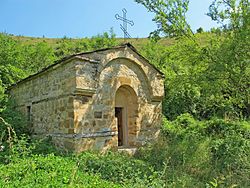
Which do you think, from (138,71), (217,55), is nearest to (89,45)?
(138,71)

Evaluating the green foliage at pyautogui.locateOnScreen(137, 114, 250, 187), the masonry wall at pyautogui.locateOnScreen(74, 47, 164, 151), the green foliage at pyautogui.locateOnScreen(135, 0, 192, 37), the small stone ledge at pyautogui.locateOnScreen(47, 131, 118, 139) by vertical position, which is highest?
the green foliage at pyautogui.locateOnScreen(135, 0, 192, 37)

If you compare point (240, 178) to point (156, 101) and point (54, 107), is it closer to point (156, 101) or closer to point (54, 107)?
point (156, 101)

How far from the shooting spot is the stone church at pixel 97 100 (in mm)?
9305

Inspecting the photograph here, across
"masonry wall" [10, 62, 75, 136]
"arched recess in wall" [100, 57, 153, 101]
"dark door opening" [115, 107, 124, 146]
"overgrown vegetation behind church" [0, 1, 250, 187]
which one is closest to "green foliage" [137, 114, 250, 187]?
"overgrown vegetation behind church" [0, 1, 250, 187]

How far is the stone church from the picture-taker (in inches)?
366

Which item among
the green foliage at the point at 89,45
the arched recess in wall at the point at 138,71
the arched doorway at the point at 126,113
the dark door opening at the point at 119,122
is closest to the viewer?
the arched recess in wall at the point at 138,71

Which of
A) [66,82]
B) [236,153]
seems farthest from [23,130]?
[236,153]

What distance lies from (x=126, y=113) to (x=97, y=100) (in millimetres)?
2098

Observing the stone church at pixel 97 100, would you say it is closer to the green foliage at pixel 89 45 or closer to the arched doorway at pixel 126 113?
the arched doorway at pixel 126 113

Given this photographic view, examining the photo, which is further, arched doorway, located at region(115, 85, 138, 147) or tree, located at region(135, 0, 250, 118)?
arched doorway, located at region(115, 85, 138, 147)

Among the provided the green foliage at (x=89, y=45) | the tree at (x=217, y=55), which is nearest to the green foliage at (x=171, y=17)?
the tree at (x=217, y=55)

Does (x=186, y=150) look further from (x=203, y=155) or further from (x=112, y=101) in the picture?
(x=112, y=101)

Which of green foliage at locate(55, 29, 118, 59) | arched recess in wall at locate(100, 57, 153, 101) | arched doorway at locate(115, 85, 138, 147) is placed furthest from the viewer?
green foliage at locate(55, 29, 118, 59)

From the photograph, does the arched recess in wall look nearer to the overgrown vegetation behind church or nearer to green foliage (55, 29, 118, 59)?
the overgrown vegetation behind church
